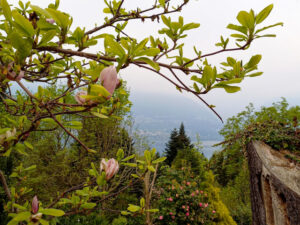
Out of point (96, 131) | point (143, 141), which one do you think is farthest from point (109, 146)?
point (143, 141)

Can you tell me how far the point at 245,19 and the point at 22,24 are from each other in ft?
2.44

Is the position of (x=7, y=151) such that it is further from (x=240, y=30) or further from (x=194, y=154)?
(x=194, y=154)

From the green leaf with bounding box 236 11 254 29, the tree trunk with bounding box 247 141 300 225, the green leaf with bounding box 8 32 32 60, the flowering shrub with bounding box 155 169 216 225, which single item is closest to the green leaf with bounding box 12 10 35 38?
the green leaf with bounding box 8 32 32 60

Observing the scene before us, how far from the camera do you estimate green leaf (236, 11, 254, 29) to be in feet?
2.51

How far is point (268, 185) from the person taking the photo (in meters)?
3.43

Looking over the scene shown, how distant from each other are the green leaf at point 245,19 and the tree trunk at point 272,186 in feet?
9.04

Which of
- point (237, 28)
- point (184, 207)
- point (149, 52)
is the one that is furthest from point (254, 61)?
point (184, 207)

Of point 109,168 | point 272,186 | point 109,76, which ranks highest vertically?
point 109,76

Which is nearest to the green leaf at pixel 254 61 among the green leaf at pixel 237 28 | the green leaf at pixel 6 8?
the green leaf at pixel 237 28

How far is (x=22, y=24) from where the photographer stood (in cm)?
50

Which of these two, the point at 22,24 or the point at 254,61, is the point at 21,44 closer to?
the point at 22,24

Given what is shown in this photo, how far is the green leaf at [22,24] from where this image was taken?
0.49m

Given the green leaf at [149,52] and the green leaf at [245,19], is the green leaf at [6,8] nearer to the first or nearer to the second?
the green leaf at [149,52]

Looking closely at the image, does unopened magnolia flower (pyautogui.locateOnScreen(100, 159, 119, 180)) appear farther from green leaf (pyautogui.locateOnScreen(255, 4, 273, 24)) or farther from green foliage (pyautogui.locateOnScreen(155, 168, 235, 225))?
green foliage (pyautogui.locateOnScreen(155, 168, 235, 225))
